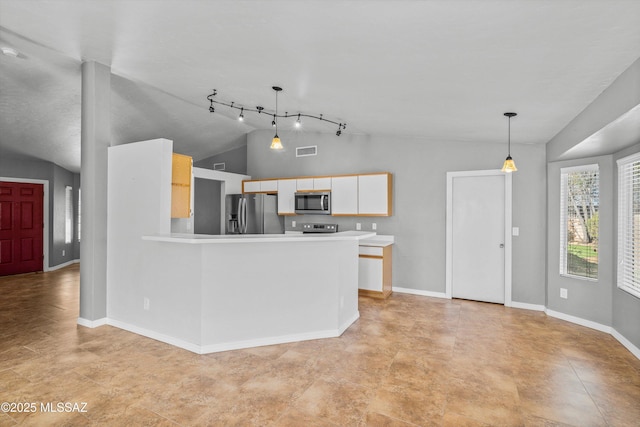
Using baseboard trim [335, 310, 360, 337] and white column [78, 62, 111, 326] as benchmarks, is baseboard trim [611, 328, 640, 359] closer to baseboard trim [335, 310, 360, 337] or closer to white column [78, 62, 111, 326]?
baseboard trim [335, 310, 360, 337]

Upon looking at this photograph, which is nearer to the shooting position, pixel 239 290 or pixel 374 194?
pixel 239 290

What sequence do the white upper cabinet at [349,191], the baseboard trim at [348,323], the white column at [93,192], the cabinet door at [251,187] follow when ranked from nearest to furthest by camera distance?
the baseboard trim at [348,323] < the white column at [93,192] < the white upper cabinet at [349,191] < the cabinet door at [251,187]

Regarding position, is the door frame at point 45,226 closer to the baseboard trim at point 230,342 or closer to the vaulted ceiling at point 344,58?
the vaulted ceiling at point 344,58

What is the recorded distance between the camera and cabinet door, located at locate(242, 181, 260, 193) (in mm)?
6477

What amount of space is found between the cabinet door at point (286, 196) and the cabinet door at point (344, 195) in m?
0.81

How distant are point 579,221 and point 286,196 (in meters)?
4.36

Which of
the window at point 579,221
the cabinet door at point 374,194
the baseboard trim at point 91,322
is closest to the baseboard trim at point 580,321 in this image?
the window at point 579,221

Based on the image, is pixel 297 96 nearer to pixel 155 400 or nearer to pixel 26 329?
pixel 155 400

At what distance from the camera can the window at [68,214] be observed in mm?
7879

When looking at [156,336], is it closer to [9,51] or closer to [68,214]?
[9,51]

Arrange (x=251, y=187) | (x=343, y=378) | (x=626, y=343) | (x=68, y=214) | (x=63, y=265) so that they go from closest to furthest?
(x=343, y=378), (x=626, y=343), (x=251, y=187), (x=63, y=265), (x=68, y=214)

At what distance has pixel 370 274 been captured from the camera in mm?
5133

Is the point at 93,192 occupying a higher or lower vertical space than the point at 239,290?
higher

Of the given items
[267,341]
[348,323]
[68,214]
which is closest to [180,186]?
[267,341]
